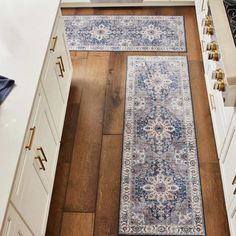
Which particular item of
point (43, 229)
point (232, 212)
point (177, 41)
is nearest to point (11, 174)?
point (43, 229)

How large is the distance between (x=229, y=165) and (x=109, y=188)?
2.38 feet

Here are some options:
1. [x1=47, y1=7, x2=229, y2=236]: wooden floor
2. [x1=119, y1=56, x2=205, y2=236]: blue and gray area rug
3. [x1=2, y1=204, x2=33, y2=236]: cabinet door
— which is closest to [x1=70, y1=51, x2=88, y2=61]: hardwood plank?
[x1=47, y1=7, x2=229, y2=236]: wooden floor

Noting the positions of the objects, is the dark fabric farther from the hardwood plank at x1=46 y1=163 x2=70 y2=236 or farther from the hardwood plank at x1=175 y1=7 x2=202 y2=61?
the hardwood plank at x1=175 y1=7 x2=202 y2=61

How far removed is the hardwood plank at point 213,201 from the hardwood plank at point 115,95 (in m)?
0.65

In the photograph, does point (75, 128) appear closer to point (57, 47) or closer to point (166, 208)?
point (57, 47)

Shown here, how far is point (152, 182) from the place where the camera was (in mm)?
1923

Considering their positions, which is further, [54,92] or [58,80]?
[58,80]

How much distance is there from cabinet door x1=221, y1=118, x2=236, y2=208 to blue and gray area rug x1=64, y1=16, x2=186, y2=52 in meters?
1.32

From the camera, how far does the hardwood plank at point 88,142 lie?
6.17 feet

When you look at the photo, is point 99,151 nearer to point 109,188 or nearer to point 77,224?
point 109,188

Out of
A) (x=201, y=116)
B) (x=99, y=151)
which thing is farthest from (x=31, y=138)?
(x=201, y=116)

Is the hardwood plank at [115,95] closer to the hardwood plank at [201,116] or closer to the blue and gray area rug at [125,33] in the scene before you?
the blue and gray area rug at [125,33]

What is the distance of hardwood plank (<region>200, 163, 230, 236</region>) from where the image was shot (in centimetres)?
171

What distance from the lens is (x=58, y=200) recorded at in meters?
1.88
